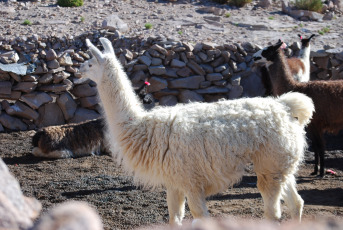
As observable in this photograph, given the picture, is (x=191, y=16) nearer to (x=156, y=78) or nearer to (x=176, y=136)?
(x=156, y=78)

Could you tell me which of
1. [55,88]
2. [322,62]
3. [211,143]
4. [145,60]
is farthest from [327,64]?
[211,143]

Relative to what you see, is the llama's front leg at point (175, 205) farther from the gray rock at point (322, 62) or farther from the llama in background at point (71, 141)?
the gray rock at point (322, 62)

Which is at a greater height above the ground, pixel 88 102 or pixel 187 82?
pixel 187 82

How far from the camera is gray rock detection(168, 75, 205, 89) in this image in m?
11.3

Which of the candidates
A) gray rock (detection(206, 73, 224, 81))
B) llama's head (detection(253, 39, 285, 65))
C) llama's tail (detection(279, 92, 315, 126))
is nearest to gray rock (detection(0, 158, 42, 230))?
llama's tail (detection(279, 92, 315, 126))

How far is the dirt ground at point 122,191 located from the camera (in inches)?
240

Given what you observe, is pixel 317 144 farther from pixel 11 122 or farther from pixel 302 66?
pixel 11 122

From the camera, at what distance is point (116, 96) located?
5.09 metres

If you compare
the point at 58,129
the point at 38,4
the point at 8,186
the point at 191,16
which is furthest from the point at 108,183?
the point at 38,4

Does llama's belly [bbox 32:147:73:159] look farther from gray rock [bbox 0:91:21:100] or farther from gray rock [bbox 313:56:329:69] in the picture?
gray rock [bbox 313:56:329:69]

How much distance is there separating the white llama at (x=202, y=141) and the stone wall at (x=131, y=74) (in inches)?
229

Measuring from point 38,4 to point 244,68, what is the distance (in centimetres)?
943

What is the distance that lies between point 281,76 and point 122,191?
Answer: 3.65 m

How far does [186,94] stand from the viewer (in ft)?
37.1
